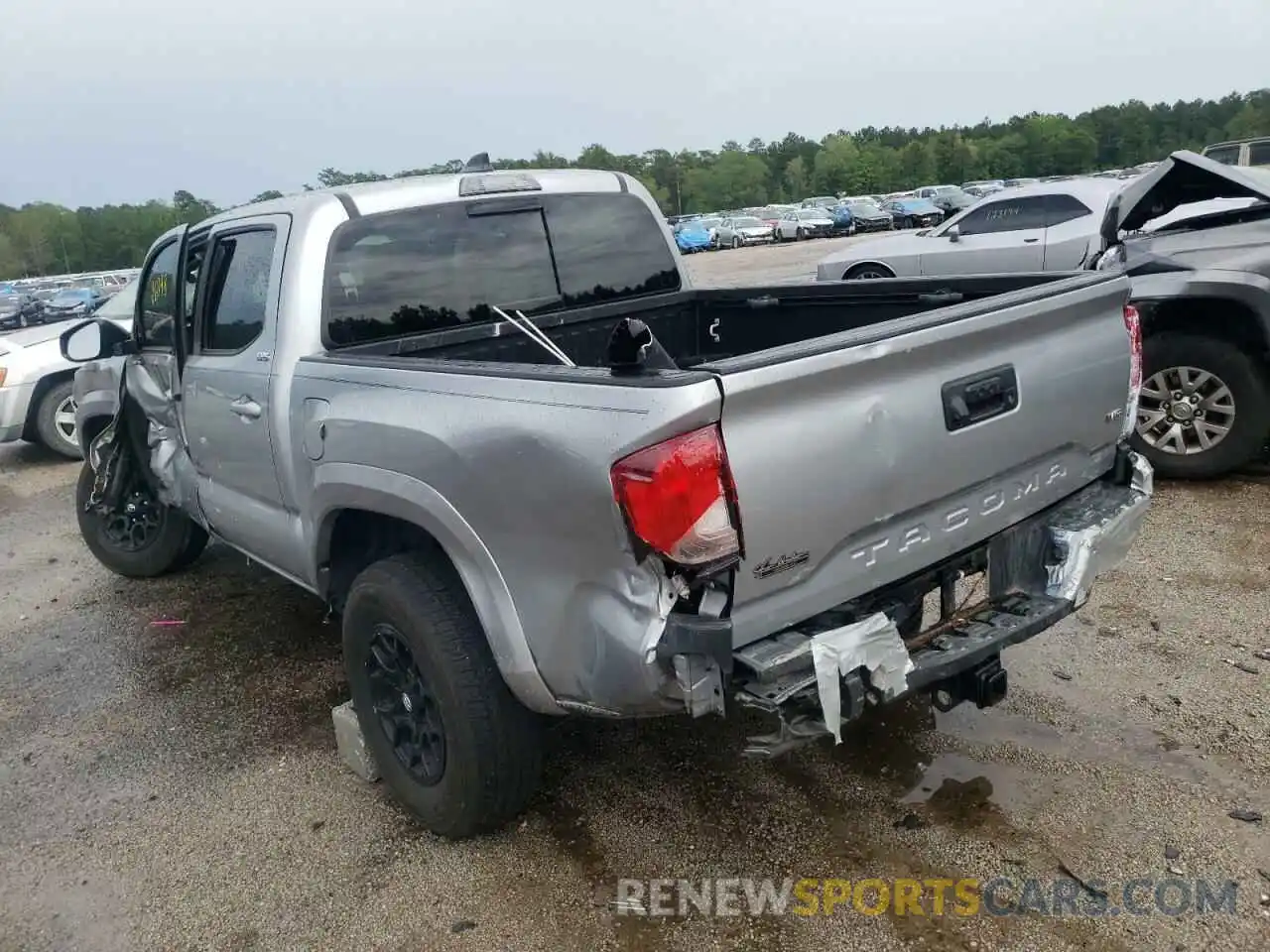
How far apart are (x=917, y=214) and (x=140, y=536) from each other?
1669 inches

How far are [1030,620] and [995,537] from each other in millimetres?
273

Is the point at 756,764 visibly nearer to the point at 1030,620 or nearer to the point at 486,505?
the point at 1030,620

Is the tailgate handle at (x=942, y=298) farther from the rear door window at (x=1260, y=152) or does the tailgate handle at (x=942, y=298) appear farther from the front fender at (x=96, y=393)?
the rear door window at (x=1260, y=152)

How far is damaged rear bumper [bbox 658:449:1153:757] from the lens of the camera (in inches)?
86.0

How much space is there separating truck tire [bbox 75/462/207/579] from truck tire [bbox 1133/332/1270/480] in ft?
18.7

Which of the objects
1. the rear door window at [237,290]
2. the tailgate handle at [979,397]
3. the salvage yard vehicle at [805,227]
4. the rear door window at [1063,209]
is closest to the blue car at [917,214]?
the salvage yard vehicle at [805,227]

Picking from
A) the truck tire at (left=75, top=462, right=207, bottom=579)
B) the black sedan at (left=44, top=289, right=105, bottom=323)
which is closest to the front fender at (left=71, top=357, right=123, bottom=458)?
the truck tire at (left=75, top=462, right=207, bottom=579)

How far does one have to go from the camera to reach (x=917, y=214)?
142 ft

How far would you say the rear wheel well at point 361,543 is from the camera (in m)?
3.08

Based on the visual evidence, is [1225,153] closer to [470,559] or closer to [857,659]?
[857,659]

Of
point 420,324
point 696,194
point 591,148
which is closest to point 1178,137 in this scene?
point 696,194

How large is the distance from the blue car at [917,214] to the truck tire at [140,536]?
40415mm

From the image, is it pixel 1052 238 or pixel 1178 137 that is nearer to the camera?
pixel 1052 238

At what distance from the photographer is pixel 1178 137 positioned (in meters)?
101
